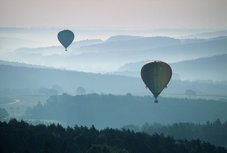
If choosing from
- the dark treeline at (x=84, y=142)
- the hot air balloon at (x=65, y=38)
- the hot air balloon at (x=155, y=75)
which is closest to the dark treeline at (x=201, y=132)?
the hot air balloon at (x=155, y=75)

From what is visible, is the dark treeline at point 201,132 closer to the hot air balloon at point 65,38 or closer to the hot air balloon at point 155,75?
the hot air balloon at point 155,75

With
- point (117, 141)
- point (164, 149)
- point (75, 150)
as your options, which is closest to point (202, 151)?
point (164, 149)

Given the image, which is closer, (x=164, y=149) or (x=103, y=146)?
(x=103, y=146)

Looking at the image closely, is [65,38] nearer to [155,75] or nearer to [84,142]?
[155,75]

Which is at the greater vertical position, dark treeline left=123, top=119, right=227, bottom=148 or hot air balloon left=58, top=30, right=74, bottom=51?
hot air balloon left=58, top=30, right=74, bottom=51

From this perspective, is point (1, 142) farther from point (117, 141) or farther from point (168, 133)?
point (168, 133)

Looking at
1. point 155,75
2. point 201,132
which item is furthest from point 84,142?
point 201,132

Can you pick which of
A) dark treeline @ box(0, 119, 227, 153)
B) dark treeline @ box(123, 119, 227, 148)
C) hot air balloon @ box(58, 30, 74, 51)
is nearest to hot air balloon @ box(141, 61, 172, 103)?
dark treeline @ box(0, 119, 227, 153)

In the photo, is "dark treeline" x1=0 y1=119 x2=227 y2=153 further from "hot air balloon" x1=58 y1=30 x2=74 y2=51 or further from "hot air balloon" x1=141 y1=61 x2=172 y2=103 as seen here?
"hot air balloon" x1=58 y1=30 x2=74 y2=51
